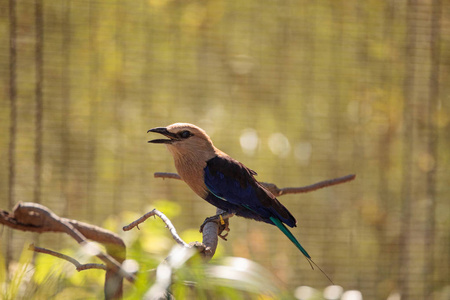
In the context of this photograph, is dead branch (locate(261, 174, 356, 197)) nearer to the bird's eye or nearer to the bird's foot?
the bird's foot

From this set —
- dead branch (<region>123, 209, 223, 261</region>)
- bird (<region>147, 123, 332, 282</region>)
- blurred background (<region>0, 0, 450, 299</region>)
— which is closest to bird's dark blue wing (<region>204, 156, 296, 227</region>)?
bird (<region>147, 123, 332, 282</region>)

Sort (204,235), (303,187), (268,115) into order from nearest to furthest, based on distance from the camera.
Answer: (204,235), (303,187), (268,115)

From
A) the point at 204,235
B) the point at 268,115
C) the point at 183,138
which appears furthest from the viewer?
the point at 268,115

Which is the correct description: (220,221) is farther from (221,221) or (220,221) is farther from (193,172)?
(193,172)

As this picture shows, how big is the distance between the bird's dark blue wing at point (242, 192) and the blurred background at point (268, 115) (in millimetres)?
1069

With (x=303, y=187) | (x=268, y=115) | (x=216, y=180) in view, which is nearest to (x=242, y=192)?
(x=216, y=180)

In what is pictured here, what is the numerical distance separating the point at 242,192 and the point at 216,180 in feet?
0.29

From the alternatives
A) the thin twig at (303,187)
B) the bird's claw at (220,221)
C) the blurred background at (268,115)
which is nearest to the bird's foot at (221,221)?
the bird's claw at (220,221)

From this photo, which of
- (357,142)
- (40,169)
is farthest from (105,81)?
(357,142)

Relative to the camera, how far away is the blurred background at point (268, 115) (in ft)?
8.43

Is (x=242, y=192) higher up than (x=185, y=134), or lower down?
lower down

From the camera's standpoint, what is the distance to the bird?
1.52m

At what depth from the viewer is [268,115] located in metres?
2.86

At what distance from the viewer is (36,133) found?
2484mm
